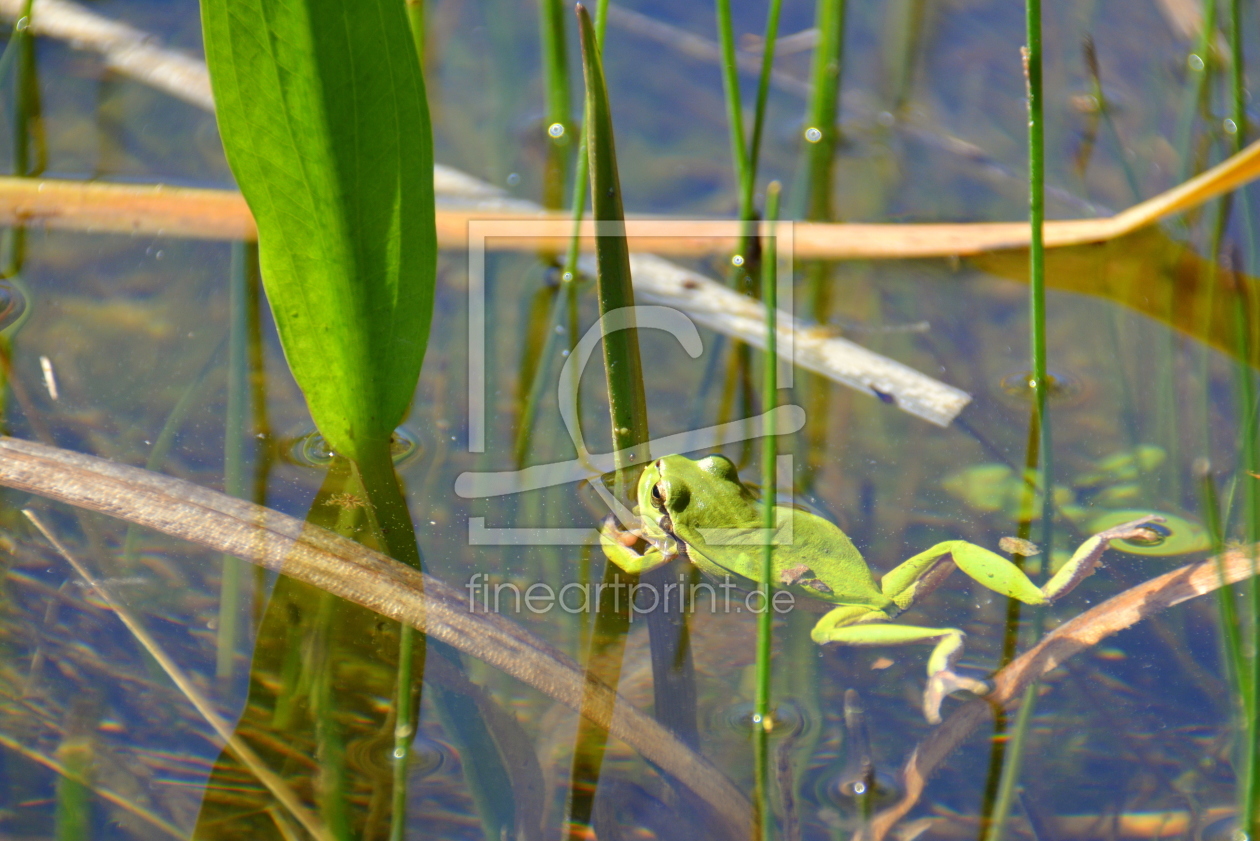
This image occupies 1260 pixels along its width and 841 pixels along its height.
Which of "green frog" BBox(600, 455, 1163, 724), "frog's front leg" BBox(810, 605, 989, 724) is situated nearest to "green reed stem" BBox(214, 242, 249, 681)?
"green frog" BBox(600, 455, 1163, 724)

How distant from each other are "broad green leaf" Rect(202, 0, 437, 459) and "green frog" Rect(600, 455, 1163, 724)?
32.3 inches

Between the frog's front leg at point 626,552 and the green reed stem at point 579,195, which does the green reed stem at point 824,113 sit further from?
the frog's front leg at point 626,552

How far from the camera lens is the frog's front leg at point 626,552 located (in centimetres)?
268

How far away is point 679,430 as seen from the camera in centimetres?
304

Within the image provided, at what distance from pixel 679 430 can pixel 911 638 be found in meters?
0.94

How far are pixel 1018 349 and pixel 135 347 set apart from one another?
2.84 metres

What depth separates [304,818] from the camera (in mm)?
2020

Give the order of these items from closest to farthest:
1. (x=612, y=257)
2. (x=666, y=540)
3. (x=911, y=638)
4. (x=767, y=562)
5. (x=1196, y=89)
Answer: (x=767, y=562) < (x=612, y=257) < (x=911, y=638) < (x=666, y=540) < (x=1196, y=89)

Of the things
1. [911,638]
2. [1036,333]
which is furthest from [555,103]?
[911,638]

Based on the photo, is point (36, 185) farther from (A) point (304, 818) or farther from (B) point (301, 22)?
(A) point (304, 818)

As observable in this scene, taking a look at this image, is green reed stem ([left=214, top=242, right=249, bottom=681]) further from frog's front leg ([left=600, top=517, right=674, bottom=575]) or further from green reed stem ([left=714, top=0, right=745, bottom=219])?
green reed stem ([left=714, top=0, right=745, bottom=219])

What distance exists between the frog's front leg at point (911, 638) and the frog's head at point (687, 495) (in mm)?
395

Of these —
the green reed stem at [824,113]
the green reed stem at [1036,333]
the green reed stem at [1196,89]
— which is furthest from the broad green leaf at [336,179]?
the green reed stem at [1196,89]

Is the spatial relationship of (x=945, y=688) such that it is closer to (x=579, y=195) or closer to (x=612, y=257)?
(x=612, y=257)
